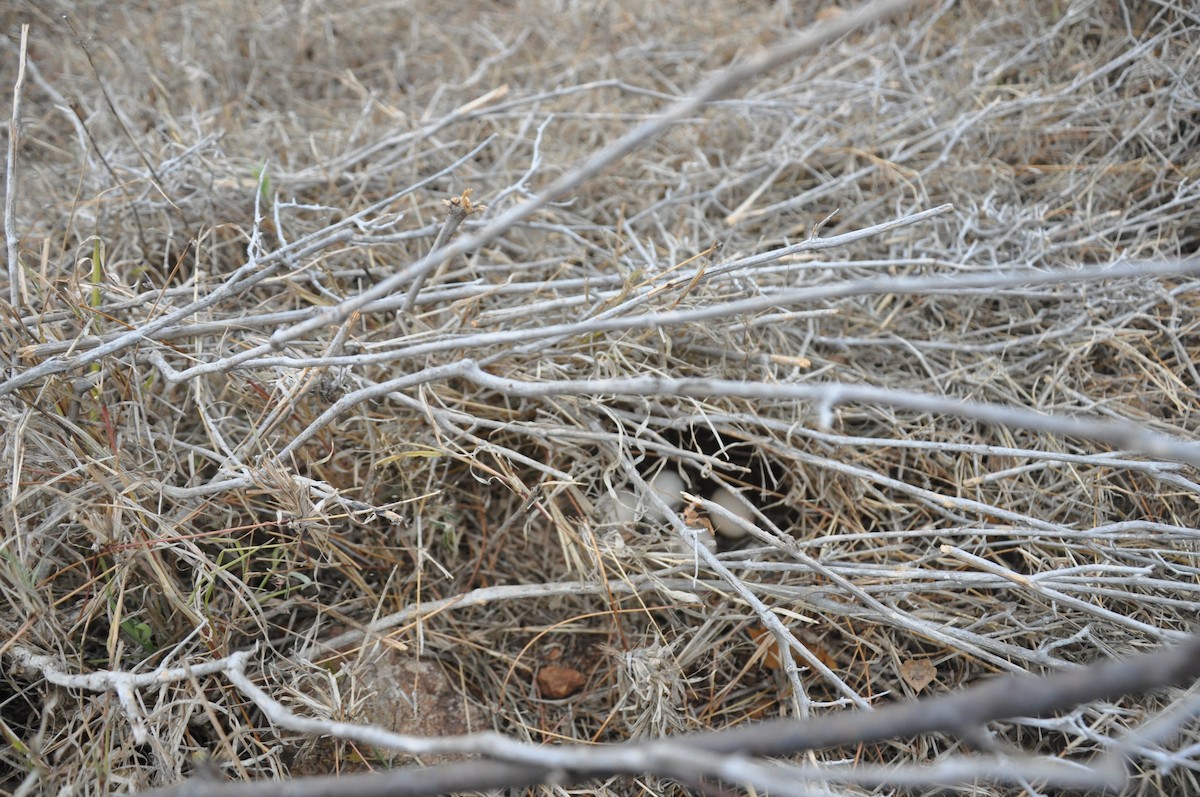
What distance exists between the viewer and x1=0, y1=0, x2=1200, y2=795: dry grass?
1.34 metres

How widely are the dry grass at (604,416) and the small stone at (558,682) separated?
0.08 feet

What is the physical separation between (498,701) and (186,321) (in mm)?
924

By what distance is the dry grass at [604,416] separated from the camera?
4.38 ft

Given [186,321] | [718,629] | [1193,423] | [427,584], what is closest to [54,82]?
[186,321]

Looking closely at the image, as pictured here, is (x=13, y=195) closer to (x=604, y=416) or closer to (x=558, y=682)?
(x=604, y=416)

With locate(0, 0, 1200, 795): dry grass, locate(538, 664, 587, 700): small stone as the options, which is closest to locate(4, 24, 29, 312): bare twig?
locate(0, 0, 1200, 795): dry grass

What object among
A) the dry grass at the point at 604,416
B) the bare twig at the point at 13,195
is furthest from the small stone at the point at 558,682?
the bare twig at the point at 13,195

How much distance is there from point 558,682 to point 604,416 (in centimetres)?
52

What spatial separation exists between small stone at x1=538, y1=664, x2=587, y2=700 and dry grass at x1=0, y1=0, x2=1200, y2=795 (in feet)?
0.08

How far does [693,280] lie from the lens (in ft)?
4.75

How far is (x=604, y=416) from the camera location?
1676mm

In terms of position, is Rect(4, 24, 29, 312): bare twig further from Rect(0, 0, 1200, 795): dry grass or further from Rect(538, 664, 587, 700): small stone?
Rect(538, 664, 587, 700): small stone

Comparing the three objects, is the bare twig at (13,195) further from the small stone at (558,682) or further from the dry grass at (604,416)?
the small stone at (558,682)

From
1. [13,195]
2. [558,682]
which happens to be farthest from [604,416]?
[13,195]
